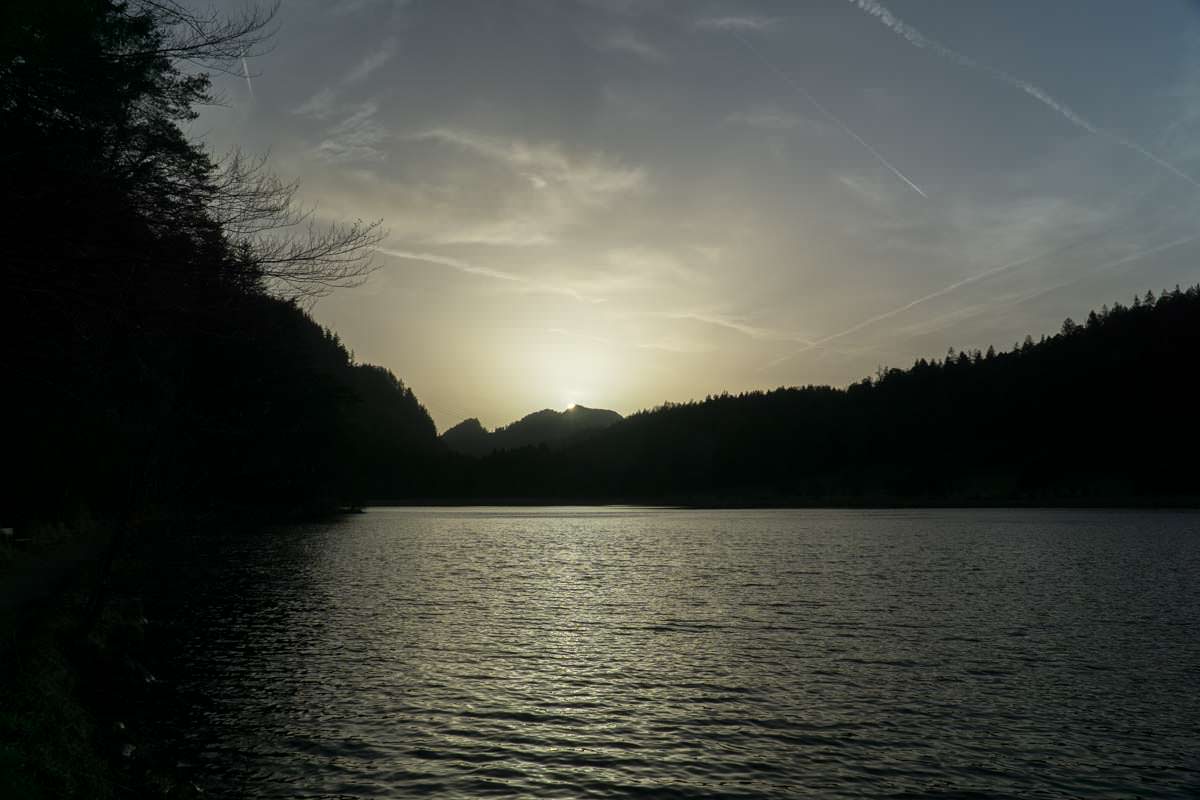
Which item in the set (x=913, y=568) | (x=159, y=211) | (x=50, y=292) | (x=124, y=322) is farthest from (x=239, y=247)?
(x=913, y=568)

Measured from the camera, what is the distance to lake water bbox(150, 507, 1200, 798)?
17234 millimetres

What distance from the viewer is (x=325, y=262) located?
11.2m

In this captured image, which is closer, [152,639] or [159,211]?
[159,211]

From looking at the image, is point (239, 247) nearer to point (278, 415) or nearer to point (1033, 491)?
point (278, 415)

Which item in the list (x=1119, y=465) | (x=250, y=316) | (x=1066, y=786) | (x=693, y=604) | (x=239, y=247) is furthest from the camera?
(x=1119, y=465)

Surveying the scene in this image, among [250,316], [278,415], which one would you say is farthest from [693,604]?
[278,415]

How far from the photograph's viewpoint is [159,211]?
10297mm

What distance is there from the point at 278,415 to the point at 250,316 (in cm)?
13091

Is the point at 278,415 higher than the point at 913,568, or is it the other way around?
the point at 278,415

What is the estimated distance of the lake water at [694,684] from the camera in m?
17.2

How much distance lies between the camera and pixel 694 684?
25031mm

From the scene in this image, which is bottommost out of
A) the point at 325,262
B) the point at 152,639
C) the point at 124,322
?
the point at 152,639

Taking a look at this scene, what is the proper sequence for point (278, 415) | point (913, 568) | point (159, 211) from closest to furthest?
point (159, 211) → point (913, 568) → point (278, 415)

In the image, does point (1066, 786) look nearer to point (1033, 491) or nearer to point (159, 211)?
point (159, 211)
